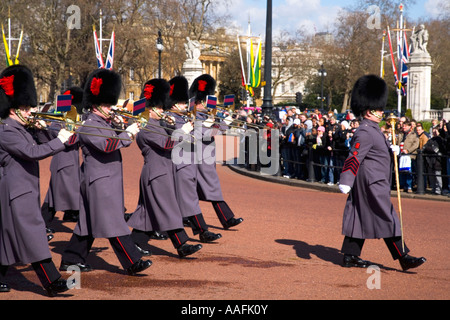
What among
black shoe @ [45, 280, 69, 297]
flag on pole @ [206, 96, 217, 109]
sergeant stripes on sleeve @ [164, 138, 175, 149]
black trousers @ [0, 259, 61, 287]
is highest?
flag on pole @ [206, 96, 217, 109]

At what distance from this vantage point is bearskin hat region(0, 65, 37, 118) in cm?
612

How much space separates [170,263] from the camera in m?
7.29

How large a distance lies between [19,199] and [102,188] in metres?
0.89

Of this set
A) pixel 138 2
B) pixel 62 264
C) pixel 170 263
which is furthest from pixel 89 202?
pixel 138 2

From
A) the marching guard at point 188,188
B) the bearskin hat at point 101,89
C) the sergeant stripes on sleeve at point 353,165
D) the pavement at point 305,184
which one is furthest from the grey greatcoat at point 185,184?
the pavement at point 305,184

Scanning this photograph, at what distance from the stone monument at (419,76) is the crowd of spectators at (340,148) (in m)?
14.0

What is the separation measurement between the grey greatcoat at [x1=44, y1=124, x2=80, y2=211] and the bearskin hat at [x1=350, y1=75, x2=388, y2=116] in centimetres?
375

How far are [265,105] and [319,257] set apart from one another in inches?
445

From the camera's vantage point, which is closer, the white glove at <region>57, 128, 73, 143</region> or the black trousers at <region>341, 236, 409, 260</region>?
the white glove at <region>57, 128, 73, 143</region>

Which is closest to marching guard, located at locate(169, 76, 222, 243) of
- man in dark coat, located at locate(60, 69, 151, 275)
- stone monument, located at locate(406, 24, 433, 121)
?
man in dark coat, located at locate(60, 69, 151, 275)

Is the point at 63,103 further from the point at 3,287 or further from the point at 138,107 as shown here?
the point at 3,287

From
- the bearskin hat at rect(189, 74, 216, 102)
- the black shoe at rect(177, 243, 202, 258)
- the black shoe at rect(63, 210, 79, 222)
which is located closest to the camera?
the black shoe at rect(177, 243, 202, 258)

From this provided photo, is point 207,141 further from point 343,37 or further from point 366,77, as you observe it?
point 343,37

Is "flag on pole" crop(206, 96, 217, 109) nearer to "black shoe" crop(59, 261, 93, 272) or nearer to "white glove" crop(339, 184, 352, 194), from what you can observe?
"white glove" crop(339, 184, 352, 194)
